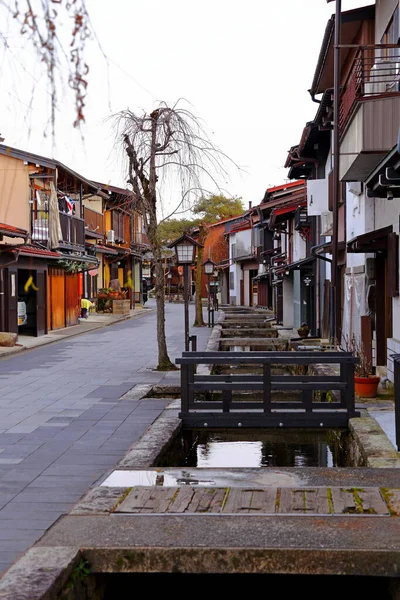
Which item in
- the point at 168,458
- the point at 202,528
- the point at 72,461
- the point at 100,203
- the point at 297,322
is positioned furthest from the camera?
the point at 100,203

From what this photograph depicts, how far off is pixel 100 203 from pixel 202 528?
44818mm

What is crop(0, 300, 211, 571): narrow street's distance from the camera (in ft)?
21.2

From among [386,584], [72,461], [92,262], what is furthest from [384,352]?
[92,262]

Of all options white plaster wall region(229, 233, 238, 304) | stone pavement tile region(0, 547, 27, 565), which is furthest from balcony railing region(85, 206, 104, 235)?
stone pavement tile region(0, 547, 27, 565)

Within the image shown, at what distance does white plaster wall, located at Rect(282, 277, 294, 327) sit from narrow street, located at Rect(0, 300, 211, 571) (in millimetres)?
14517

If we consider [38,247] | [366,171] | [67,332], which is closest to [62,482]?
[366,171]

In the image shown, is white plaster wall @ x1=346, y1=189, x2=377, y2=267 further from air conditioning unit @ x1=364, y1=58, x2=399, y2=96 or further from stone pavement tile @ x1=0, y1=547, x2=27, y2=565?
stone pavement tile @ x1=0, y1=547, x2=27, y2=565

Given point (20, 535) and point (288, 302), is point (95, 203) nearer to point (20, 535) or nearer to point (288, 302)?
point (288, 302)

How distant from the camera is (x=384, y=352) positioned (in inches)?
597

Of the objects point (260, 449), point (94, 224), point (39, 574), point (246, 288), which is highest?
point (94, 224)

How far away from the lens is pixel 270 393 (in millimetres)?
10438

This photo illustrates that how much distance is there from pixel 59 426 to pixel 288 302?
2678 cm

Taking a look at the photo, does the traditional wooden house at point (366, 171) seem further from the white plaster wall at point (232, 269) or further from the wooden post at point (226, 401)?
the white plaster wall at point (232, 269)

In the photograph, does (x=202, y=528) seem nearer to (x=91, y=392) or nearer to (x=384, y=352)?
(x=91, y=392)
